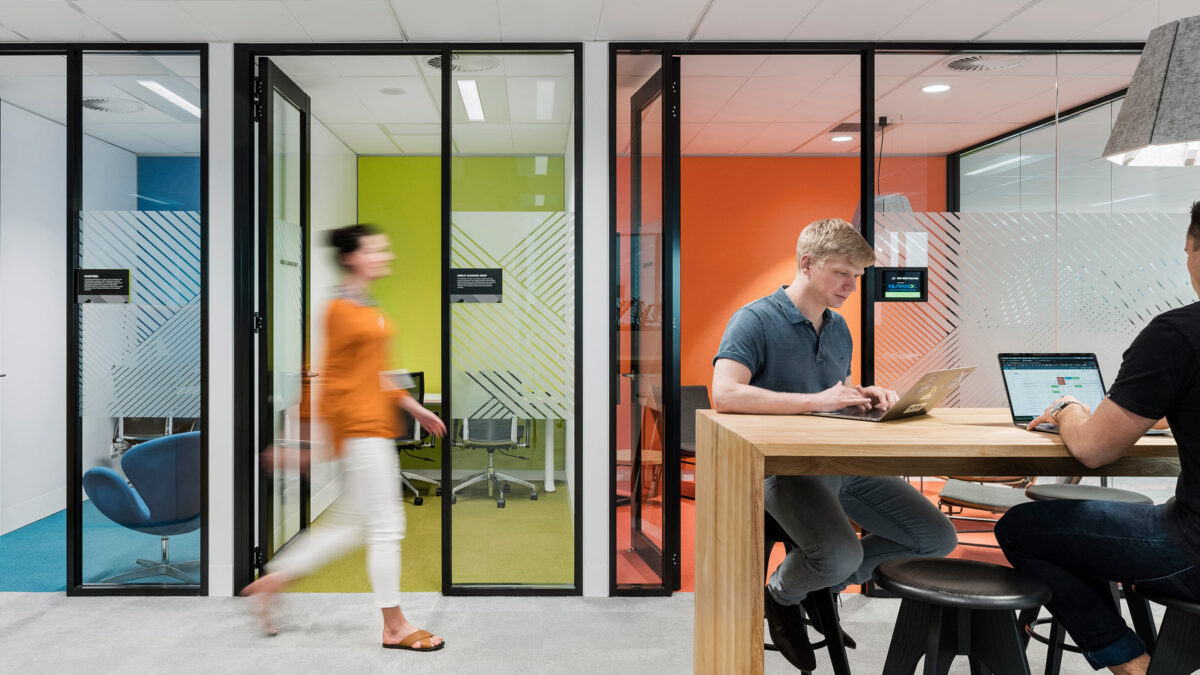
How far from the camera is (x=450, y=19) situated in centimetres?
311

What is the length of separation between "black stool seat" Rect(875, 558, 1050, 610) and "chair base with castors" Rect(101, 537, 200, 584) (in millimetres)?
3203

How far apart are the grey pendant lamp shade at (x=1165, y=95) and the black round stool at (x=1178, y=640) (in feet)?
3.06

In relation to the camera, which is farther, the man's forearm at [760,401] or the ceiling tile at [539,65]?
the ceiling tile at [539,65]

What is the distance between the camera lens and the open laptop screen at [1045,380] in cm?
172

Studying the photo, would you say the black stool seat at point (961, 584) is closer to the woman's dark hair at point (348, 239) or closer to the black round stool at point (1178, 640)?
the black round stool at point (1178, 640)

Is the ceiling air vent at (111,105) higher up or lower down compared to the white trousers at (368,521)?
higher up

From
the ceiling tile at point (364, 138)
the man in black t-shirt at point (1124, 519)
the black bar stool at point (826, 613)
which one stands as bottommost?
the black bar stool at point (826, 613)

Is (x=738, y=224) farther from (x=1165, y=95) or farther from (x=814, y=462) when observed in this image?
(x=814, y=462)

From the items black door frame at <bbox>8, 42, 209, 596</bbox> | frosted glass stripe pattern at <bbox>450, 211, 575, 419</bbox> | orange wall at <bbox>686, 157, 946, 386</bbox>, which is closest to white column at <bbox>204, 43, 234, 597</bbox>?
black door frame at <bbox>8, 42, 209, 596</bbox>

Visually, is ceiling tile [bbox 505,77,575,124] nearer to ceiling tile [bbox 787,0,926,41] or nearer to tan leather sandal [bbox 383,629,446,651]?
ceiling tile [bbox 787,0,926,41]

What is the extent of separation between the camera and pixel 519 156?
135 inches

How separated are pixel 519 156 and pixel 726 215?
9.86 ft

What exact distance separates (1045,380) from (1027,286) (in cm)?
196

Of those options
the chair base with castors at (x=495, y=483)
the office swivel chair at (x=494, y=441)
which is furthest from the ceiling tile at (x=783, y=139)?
the chair base with castors at (x=495, y=483)
